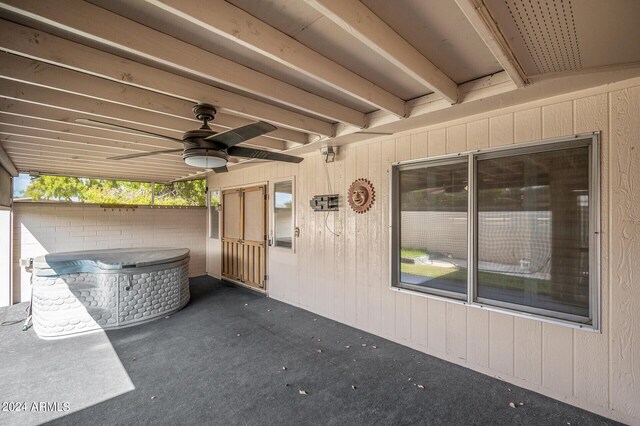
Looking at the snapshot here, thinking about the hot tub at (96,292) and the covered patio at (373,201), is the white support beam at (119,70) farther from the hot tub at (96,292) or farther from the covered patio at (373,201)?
the hot tub at (96,292)

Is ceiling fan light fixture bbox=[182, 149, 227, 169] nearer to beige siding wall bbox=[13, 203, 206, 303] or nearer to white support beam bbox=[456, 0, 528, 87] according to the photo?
white support beam bbox=[456, 0, 528, 87]

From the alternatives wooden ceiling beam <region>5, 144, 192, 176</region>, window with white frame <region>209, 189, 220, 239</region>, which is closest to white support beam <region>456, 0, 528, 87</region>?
wooden ceiling beam <region>5, 144, 192, 176</region>

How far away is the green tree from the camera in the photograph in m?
8.12

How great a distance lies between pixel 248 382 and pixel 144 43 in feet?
8.86

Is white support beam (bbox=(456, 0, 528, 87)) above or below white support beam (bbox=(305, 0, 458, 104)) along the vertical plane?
below

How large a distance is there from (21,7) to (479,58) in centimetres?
265

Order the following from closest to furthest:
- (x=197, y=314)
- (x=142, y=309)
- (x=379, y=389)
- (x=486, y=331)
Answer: (x=379, y=389), (x=486, y=331), (x=142, y=309), (x=197, y=314)

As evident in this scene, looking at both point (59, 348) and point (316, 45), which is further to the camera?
point (59, 348)

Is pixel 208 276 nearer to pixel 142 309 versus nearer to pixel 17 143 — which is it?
pixel 142 309

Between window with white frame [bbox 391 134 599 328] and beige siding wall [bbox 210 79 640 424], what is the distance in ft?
0.34

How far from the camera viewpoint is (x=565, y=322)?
2229mm

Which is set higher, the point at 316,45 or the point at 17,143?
the point at 316,45

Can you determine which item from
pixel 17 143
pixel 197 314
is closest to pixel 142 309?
pixel 197 314

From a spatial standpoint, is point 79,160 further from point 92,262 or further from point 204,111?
point 204,111
